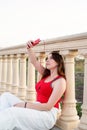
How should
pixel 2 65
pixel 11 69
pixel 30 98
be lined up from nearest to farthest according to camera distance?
1. pixel 30 98
2. pixel 11 69
3. pixel 2 65

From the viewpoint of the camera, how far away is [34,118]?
5.34m

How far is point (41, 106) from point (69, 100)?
52 centimetres

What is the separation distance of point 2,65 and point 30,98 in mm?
2973

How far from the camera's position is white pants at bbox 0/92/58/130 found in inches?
203

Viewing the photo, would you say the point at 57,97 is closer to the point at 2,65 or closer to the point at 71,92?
the point at 71,92

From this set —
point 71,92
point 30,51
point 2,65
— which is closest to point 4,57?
point 2,65

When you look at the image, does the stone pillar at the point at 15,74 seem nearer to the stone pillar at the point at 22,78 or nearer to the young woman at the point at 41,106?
the stone pillar at the point at 22,78

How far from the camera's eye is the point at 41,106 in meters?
5.44

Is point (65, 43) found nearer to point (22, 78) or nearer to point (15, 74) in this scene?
point (22, 78)

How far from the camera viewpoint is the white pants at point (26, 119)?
515 centimetres

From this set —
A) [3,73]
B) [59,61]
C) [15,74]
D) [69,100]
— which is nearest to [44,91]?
[69,100]

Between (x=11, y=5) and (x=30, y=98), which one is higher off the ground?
(x=11, y=5)

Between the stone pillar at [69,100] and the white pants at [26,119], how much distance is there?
27 centimetres

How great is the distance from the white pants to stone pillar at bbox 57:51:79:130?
27 centimetres
